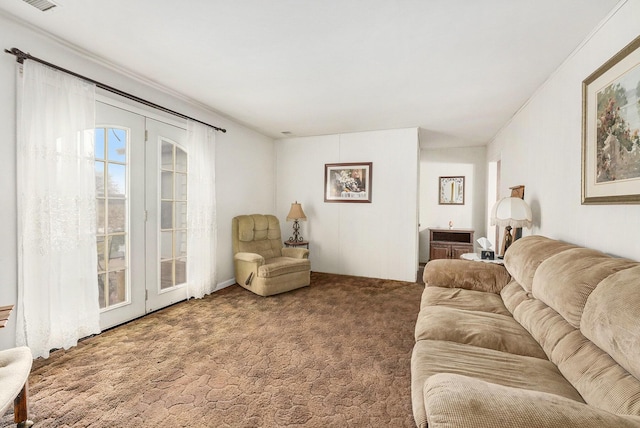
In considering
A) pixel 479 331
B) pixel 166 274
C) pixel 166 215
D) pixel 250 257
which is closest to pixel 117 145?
pixel 166 215

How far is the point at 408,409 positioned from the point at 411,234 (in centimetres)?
321

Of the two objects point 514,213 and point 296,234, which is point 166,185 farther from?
point 514,213

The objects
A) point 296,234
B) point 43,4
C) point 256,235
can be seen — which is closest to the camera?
point 43,4

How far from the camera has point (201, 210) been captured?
371 centimetres

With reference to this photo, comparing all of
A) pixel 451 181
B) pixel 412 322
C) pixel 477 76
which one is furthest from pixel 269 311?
pixel 451 181

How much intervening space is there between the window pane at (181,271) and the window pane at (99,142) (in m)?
1.45

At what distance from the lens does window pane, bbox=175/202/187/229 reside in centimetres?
354

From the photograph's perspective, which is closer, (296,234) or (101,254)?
(101,254)

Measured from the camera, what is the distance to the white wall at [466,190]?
592cm

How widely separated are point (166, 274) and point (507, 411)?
351 centimetres

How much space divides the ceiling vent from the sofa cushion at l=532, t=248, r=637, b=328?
3469 mm

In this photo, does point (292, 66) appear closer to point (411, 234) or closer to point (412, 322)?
point (412, 322)

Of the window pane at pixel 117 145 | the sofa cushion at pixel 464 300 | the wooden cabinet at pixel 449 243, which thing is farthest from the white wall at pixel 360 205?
the window pane at pixel 117 145

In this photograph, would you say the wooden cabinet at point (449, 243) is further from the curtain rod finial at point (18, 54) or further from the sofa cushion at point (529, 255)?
the curtain rod finial at point (18, 54)
